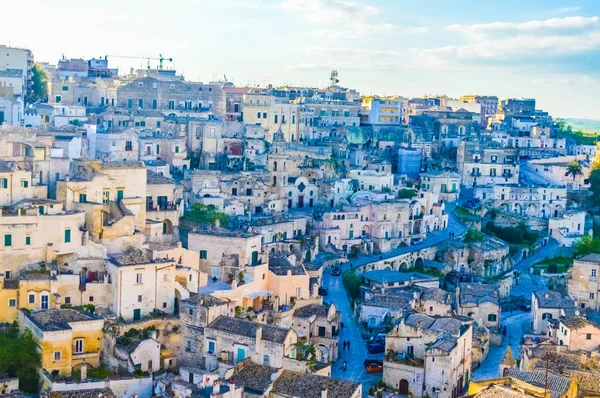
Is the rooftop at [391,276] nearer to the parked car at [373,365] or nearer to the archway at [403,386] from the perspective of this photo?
the parked car at [373,365]

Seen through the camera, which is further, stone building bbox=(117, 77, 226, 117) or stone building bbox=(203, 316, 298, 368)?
stone building bbox=(117, 77, 226, 117)

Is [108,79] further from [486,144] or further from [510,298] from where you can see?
[510,298]

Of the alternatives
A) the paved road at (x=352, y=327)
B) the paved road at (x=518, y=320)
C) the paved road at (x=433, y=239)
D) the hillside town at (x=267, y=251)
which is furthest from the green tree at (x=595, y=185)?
the paved road at (x=352, y=327)

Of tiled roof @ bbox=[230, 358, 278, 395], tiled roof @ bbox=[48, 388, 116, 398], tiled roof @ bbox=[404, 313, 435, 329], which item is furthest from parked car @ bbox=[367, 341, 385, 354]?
tiled roof @ bbox=[48, 388, 116, 398]

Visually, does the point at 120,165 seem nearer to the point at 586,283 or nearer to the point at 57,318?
the point at 57,318

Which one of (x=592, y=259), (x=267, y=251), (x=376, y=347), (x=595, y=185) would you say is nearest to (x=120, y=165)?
(x=267, y=251)

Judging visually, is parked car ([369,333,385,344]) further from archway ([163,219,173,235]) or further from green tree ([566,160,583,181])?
green tree ([566,160,583,181])
